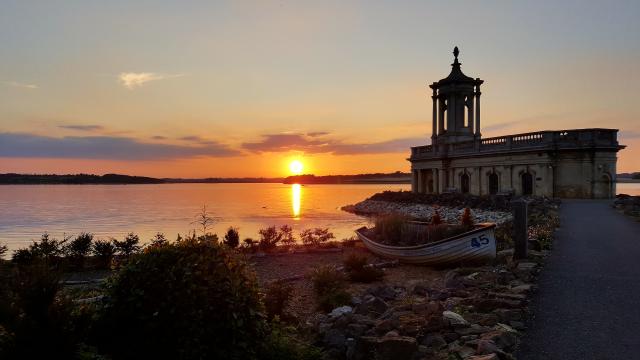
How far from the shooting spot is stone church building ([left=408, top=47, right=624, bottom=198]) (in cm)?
3753

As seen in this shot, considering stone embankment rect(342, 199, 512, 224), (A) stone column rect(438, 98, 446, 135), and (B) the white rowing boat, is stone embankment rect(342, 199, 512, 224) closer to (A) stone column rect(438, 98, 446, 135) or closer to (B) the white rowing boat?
(B) the white rowing boat

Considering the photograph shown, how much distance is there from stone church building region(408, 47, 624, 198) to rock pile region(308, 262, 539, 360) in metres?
Answer: 31.6

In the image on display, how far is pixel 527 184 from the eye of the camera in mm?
41844

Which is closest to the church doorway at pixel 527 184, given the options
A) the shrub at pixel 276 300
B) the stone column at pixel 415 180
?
the stone column at pixel 415 180

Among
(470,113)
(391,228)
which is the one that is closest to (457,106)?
(470,113)

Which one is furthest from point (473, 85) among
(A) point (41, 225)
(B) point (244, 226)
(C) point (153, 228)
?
(A) point (41, 225)

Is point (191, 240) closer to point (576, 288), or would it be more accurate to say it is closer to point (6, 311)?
point (6, 311)

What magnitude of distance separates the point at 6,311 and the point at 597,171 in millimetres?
41917

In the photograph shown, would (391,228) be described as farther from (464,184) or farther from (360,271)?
(464,184)

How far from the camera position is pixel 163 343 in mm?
6047

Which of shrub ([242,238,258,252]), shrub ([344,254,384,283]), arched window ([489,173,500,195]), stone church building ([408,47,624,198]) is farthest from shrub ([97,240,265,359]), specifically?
arched window ([489,173,500,195])

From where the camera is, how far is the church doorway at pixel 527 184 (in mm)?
41169

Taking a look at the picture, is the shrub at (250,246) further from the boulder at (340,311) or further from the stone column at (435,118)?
the stone column at (435,118)

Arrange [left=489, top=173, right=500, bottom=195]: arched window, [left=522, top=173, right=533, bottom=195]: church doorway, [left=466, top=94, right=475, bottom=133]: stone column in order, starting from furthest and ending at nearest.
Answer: [left=466, top=94, right=475, bottom=133]: stone column → [left=489, top=173, right=500, bottom=195]: arched window → [left=522, top=173, right=533, bottom=195]: church doorway
